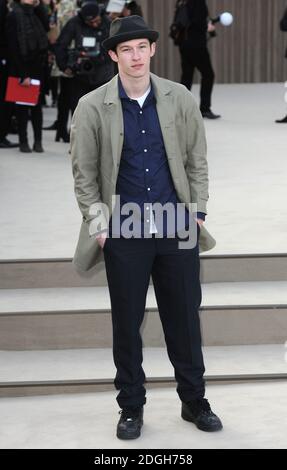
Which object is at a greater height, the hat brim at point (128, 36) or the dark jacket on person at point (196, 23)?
the hat brim at point (128, 36)

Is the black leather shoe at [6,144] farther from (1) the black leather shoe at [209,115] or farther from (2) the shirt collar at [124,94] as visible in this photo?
(2) the shirt collar at [124,94]

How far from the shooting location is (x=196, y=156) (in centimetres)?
399

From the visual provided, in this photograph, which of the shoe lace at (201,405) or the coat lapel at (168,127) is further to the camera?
the shoe lace at (201,405)

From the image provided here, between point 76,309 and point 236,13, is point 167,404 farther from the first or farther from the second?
point 236,13

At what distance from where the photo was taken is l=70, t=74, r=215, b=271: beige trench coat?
390 cm

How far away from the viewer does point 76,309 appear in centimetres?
504

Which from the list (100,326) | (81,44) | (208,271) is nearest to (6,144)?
(81,44)

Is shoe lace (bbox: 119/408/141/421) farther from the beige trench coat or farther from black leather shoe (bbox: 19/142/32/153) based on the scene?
black leather shoe (bbox: 19/142/32/153)

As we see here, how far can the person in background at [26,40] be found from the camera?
8438mm

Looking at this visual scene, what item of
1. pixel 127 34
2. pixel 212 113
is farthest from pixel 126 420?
A: pixel 212 113

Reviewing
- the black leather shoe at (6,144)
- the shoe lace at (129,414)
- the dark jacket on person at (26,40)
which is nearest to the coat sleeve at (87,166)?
the shoe lace at (129,414)

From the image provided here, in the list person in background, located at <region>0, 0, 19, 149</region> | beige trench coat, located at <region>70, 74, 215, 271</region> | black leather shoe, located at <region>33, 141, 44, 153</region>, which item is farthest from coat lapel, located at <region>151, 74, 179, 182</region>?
black leather shoe, located at <region>33, 141, 44, 153</region>

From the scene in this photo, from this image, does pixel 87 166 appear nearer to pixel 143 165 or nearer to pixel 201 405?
pixel 143 165

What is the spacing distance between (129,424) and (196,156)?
1060mm
